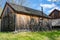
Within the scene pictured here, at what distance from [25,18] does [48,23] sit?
1009 centimetres

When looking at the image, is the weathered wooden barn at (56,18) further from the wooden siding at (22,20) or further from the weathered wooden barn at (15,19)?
the wooden siding at (22,20)

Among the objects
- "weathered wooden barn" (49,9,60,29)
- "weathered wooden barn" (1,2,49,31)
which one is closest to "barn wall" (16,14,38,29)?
"weathered wooden barn" (1,2,49,31)

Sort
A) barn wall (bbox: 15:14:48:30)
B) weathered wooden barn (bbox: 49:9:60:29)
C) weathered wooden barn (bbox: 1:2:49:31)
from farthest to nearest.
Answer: weathered wooden barn (bbox: 49:9:60:29)
weathered wooden barn (bbox: 1:2:49:31)
barn wall (bbox: 15:14:48:30)

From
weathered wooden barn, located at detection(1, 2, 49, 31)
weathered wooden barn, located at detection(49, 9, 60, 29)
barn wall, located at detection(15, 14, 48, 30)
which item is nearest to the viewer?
barn wall, located at detection(15, 14, 48, 30)

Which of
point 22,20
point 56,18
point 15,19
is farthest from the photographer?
point 56,18

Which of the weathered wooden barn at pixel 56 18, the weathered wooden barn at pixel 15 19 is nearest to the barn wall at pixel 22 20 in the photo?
the weathered wooden barn at pixel 15 19

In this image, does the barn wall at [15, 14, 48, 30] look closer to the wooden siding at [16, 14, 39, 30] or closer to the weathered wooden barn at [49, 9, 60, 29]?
the wooden siding at [16, 14, 39, 30]

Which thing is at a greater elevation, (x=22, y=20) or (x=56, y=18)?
(x=56, y=18)

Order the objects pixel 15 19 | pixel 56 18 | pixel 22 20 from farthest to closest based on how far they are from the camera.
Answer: pixel 56 18
pixel 22 20
pixel 15 19

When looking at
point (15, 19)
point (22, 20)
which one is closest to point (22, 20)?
point (22, 20)

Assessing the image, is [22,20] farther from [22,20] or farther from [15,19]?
[15,19]

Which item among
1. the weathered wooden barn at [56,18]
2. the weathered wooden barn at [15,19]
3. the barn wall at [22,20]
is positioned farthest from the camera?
the weathered wooden barn at [56,18]

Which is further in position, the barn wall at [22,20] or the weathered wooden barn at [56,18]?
the weathered wooden barn at [56,18]

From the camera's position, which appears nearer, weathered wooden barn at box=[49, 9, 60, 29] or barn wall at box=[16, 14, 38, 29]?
barn wall at box=[16, 14, 38, 29]
